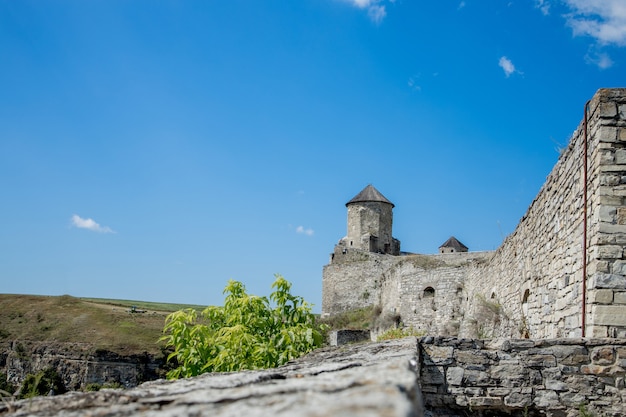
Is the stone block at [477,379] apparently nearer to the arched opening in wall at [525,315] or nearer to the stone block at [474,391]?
the stone block at [474,391]

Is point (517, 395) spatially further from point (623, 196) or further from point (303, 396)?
point (303, 396)

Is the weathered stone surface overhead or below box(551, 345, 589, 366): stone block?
overhead

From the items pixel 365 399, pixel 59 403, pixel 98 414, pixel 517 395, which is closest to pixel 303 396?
pixel 365 399

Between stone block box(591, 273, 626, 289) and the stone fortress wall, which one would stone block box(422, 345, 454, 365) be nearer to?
the stone fortress wall

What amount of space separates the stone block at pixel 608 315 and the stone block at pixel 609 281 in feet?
0.70

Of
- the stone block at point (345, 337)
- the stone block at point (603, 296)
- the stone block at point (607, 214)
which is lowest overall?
the stone block at point (345, 337)

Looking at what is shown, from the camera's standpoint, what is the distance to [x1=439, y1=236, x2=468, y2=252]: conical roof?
230 ft

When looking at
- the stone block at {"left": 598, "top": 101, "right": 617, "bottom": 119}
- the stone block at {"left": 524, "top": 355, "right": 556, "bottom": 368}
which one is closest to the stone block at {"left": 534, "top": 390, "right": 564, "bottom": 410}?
the stone block at {"left": 524, "top": 355, "right": 556, "bottom": 368}

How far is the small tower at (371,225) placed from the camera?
190 ft

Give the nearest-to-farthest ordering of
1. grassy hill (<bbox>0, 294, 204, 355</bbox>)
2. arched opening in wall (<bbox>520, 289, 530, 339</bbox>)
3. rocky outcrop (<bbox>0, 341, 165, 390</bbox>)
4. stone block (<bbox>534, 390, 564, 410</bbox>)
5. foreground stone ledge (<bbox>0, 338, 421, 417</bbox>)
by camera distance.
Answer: foreground stone ledge (<bbox>0, 338, 421, 417</bbox>) → stone block (<bbox>534, 390, 564, 410</bbox>) → arched opening in wall (<bbox>520, 289, 530, 339</bbox>) → rocky outcrop (<bbox>0, 341, 165, 390</bbox>) → grassy hill (<bbox>0, 294, 204, 355</bbox>)

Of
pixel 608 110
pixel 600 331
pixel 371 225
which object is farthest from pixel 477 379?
pixel 371 225

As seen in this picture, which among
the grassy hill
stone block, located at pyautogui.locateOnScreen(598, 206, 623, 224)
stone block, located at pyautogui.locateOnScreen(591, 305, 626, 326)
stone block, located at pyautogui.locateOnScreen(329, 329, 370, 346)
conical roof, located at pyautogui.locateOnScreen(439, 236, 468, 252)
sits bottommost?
the grassy hill

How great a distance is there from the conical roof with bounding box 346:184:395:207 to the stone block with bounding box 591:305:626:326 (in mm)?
52773

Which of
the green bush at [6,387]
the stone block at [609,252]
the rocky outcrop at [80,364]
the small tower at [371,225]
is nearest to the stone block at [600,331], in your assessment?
the stone block at [609,252]
